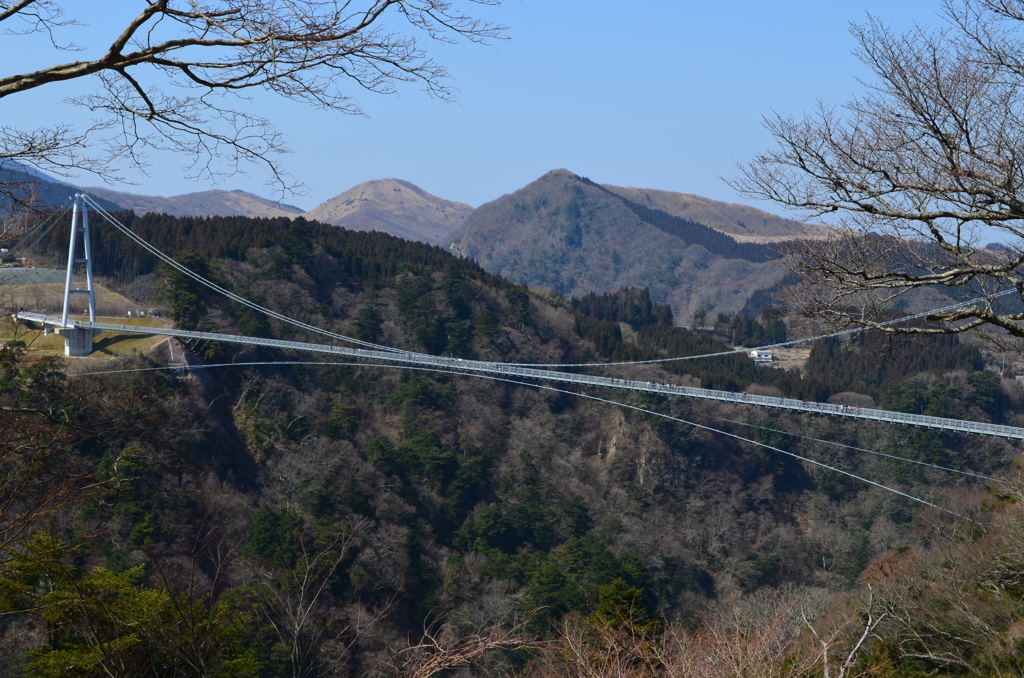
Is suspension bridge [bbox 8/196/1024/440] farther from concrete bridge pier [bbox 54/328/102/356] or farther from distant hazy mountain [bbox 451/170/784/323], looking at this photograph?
distant hazy mountain [bbox 451/170/784/323]

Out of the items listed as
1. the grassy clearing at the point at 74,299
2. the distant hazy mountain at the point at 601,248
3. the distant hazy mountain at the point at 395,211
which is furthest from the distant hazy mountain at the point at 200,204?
the grassy clearing at the point at 74,299

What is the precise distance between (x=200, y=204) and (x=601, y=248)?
56793mm

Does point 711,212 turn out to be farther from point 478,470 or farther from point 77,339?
point 77,339

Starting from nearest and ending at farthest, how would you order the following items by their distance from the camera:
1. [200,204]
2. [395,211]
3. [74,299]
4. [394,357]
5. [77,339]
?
[77,339], [394,357], [74,299], [200,204], [395,211]

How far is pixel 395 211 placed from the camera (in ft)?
435

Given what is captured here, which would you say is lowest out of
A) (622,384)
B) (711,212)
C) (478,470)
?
(478,470)

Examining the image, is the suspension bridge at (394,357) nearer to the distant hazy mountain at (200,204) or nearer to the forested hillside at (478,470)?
the forested hillside at (478,470)

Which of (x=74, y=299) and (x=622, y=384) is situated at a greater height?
(x=74, y=299)

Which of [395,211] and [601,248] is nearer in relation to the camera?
[601,248]

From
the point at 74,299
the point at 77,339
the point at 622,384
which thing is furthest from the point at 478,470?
the point at 74,299

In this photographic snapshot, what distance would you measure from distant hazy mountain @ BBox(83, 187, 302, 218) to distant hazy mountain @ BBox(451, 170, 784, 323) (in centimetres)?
2549

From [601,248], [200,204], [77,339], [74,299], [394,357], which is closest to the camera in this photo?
[77,339]

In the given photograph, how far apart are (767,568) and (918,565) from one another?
11.9m

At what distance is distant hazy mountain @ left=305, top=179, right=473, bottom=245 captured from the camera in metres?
120
